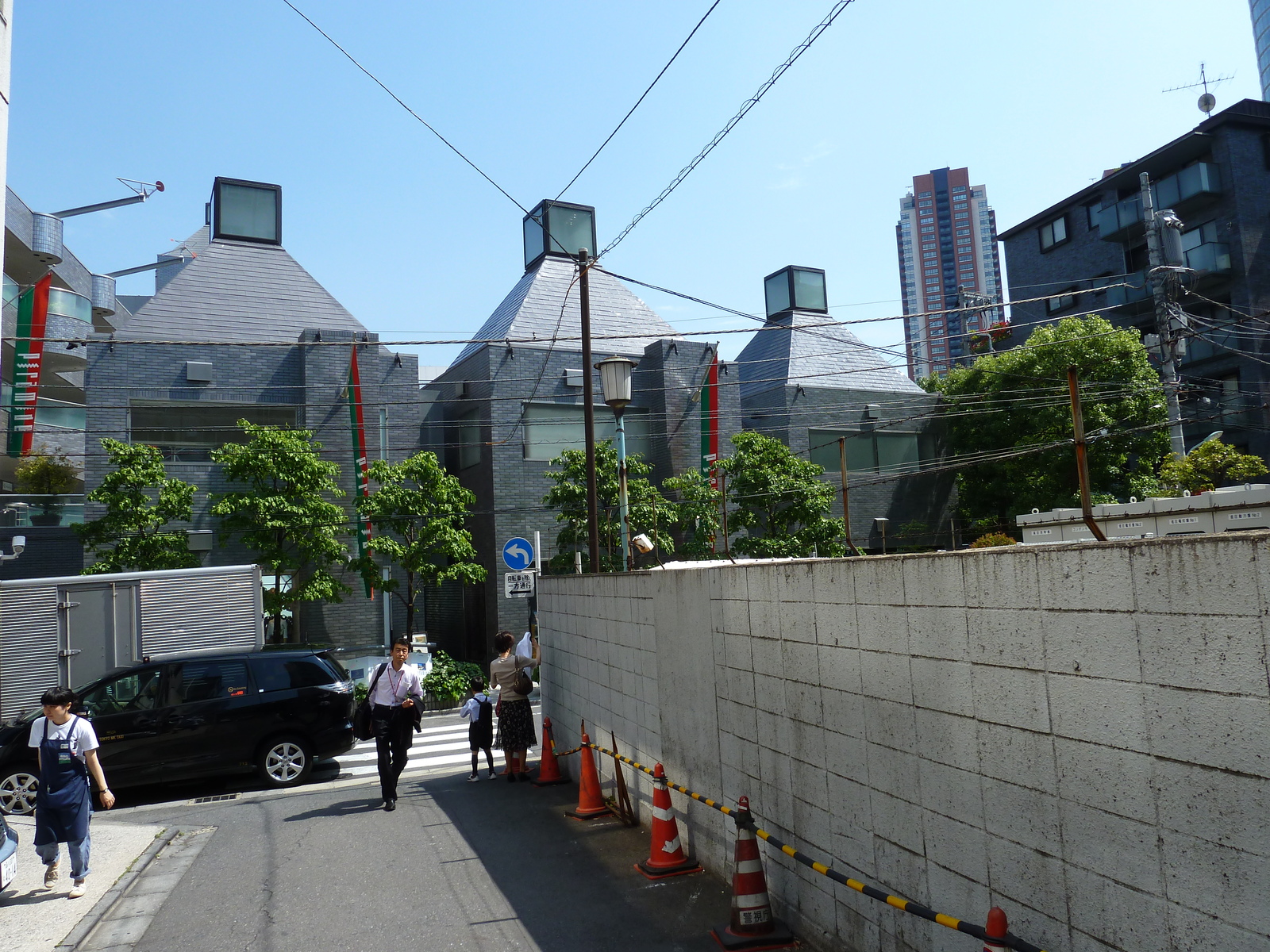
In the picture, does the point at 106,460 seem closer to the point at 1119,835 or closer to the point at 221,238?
the point at 221,238

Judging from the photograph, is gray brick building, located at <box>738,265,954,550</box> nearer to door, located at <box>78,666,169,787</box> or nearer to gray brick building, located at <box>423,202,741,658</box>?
gray brick building, located at <box>423,202,741,658</box>

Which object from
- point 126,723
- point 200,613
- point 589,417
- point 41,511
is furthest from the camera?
point 41,511

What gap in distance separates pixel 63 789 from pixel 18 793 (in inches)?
185

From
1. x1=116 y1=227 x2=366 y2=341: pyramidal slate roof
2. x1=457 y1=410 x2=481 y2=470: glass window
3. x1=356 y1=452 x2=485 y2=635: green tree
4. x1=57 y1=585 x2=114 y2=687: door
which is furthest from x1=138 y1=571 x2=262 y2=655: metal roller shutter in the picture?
x1=116 y1=227 x2=366 y2=341: pyramidal slate roof

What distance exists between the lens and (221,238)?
2814 cm

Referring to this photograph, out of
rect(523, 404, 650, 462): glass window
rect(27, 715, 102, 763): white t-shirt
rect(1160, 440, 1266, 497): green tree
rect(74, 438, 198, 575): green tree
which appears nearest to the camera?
rect(27, 715, 102, 763): white t-shirt

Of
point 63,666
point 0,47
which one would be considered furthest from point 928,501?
point 0,47

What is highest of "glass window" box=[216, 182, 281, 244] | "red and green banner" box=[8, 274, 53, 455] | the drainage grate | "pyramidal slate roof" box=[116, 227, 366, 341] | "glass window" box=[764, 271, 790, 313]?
"glass window" box=[216, 182, 281, 244]

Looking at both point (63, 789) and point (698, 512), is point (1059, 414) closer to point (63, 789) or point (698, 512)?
Answer: point (698, 512)

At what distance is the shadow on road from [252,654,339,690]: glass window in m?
3.19

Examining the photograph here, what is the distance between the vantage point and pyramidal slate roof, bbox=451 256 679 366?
94.4ft

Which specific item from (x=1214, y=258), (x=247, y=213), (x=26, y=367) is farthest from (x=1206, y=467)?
(x=26, y=367)

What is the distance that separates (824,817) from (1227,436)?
109 ft

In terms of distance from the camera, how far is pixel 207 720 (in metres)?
11.7
